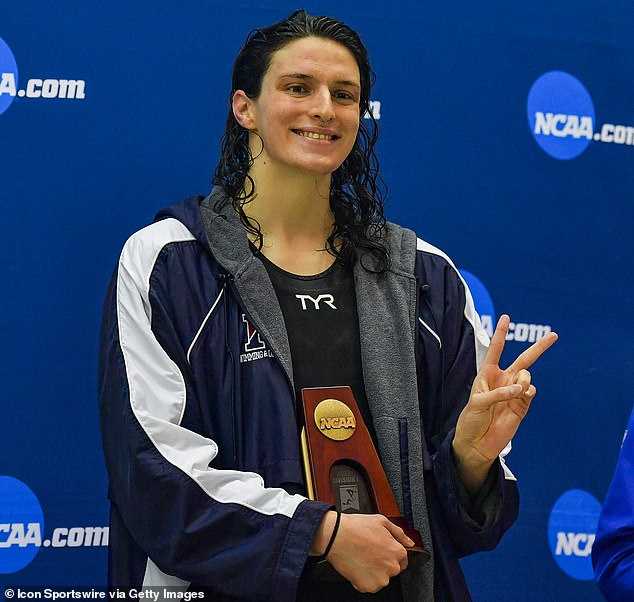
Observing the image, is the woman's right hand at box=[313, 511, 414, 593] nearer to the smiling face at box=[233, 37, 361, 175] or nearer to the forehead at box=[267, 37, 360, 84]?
the smiling face at box=[233, 37, 361, 175]

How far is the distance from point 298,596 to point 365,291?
22.8 inches

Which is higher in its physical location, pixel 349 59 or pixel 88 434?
pixel 349 59

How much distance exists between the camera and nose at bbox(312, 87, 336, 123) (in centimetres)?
202

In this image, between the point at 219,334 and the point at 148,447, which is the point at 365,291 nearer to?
the point at 219,334

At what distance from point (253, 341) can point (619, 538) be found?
28.4 inches

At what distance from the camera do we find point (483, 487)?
194 centimetres

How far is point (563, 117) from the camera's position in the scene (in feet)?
9.12

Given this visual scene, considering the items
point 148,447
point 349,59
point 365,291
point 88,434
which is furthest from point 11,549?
point 349,59

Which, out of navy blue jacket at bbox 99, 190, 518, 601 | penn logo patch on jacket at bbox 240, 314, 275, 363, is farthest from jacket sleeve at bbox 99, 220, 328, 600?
penn logo patch on jacket at bbox 240, 314, 275, 363

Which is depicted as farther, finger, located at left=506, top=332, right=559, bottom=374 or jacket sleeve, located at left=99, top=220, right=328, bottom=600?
finger, located at left=506, top=332, right=559, bottom=374

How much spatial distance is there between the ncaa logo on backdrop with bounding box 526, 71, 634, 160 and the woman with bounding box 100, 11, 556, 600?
0.74 metres

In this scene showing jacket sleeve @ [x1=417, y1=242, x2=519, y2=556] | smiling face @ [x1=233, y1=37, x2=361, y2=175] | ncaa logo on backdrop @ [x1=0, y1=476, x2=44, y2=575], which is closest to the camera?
jacket sleeve @ [x1=417, y1=242, x2=519, y2=556]

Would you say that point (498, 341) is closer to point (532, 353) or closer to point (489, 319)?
point (532, 353)

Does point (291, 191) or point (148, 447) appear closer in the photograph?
point (148, 447)
